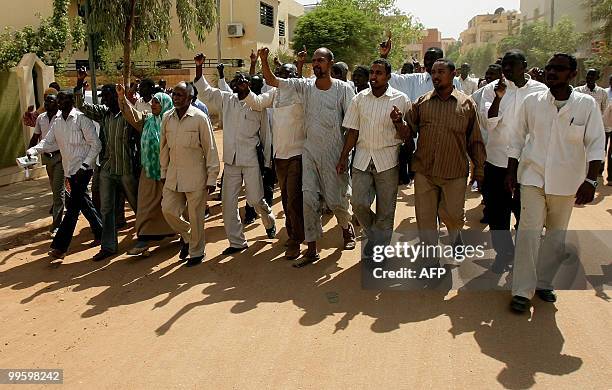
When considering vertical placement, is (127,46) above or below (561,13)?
below

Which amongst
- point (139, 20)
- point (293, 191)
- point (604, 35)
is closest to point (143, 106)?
point (293, 191)

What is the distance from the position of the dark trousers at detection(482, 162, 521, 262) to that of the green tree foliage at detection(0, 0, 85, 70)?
612 inches

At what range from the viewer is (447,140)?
4574 millimetres

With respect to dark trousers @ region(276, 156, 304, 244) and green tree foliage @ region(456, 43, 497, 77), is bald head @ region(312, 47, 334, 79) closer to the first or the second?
dark trousers @ region(276, 156, 304, 244)

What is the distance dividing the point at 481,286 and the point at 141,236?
3.43 meters

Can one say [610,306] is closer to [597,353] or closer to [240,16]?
[597,353]

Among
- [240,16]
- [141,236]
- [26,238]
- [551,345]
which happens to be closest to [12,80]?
[26,238]

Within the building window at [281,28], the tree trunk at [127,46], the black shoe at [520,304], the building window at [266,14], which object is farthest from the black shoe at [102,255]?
the building window at [281,28]

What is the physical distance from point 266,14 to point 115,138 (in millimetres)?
27264

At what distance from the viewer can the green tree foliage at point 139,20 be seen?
10.8 m

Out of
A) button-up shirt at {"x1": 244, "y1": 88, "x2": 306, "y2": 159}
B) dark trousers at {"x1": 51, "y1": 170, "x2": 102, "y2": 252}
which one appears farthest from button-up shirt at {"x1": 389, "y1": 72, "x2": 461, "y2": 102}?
dark trousers at {"x1": 51, "y1": 170, "x2": 102, "y2": 252}

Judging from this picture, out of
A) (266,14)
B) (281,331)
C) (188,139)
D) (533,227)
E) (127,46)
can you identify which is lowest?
(281,331)

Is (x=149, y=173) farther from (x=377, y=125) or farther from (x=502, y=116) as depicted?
(x=502, y=116)

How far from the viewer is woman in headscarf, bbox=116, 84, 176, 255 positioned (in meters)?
5.74
